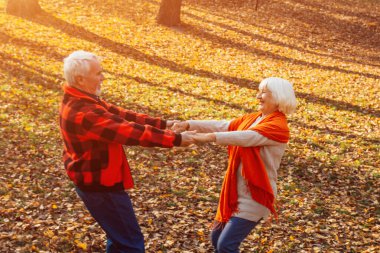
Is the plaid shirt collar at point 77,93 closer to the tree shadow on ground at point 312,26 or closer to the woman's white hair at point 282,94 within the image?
the woman's white hair at point 282,94

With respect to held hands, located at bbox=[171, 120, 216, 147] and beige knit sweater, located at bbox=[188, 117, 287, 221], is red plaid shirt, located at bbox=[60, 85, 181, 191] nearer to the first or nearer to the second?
held hands, located at bbox=[171, 120, 216, 147]

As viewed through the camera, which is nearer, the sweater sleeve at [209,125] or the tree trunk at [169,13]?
the sweater sleeve at [209,125]

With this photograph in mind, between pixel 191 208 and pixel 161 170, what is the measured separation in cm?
159

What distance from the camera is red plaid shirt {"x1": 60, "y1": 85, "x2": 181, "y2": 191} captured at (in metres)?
3.97

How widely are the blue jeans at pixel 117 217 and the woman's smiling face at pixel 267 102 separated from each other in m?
1.58

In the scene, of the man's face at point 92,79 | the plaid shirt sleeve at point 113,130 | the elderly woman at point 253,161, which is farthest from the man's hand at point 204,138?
the man's face at point 92,79

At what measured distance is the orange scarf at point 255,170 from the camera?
4.50 metres

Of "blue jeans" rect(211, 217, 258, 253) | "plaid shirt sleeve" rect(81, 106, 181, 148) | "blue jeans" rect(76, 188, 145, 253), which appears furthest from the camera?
"blue jeans" rect(211, 217, 258, 253)

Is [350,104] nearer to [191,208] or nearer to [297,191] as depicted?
[297,191]

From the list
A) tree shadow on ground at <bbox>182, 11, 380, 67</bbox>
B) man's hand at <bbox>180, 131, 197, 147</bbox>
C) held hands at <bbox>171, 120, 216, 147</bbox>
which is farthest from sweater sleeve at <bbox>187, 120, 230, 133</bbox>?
tree shadow on ground at <bbox>182, 11, 380, 67</bbox>

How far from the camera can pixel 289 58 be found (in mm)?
18906

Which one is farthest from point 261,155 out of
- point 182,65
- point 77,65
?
point 182,65

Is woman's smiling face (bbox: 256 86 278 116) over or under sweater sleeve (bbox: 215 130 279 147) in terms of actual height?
over

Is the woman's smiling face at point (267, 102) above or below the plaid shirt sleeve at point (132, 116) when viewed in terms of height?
above
